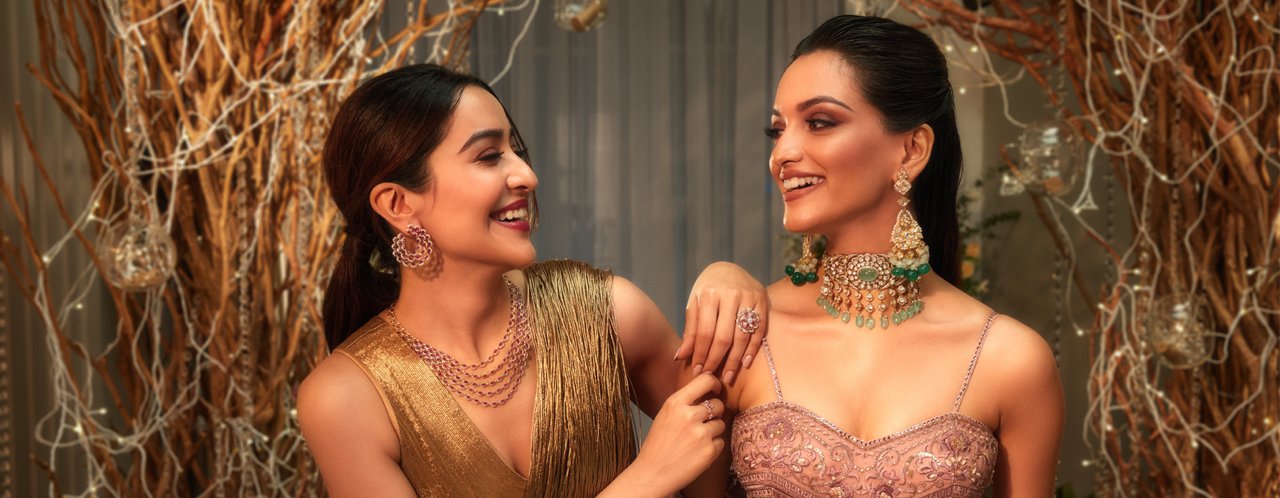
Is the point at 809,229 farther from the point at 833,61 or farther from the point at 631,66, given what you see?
the point at 631,66

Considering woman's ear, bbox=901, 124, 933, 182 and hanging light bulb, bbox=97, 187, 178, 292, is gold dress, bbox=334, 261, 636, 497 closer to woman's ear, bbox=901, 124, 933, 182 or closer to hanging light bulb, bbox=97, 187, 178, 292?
woman's ear, bbox=901, 124, 933, 182

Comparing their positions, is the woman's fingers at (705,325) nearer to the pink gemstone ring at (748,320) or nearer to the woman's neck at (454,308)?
the pink gemstone ring at (748,320)

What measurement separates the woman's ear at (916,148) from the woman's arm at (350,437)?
0.77 m

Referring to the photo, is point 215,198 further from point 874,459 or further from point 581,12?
point 874,459

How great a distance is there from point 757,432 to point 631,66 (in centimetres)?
286

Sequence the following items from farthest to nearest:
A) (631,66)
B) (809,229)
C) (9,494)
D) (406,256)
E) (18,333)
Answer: (631,66), (18,333), (9,494), (406,256), (809,229)

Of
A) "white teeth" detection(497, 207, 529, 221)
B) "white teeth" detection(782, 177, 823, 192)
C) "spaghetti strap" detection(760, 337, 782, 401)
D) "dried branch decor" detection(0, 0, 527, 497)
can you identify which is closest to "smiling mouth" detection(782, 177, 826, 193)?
"white teeth" detection(782, 177, 823, 192)

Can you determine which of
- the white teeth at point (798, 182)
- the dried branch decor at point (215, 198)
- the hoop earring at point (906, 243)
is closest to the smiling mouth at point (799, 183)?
the white teeth at point (798, 182)

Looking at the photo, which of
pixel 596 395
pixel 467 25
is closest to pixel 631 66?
pixel 467 25

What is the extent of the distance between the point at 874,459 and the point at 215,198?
170cm

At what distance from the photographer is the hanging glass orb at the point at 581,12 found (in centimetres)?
297

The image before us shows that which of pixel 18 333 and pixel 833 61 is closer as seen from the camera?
pixel 833 61

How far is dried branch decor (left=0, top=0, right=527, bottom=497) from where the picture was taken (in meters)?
2.56

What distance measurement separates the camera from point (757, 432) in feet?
5.26
